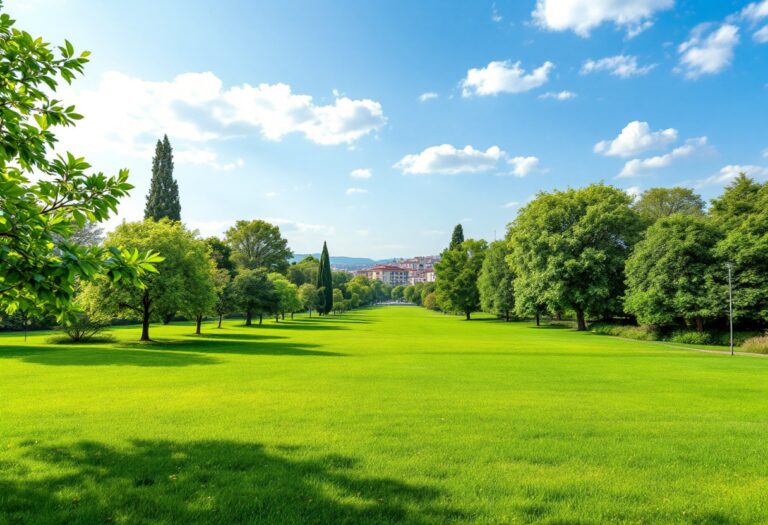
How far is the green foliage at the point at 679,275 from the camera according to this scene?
3347 centimetres

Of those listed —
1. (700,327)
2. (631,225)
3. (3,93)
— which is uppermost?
(631,225)

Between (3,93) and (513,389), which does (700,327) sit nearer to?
(513,389)

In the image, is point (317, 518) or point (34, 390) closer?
point (317, 518)

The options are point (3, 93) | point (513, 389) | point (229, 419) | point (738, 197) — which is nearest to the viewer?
point (3, 93)

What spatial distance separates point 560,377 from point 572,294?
33033 millimetres

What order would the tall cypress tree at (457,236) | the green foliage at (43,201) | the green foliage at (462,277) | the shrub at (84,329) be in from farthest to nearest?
1. the tall cypress tree at (457,236)
2. the green foliage at (462,277)
3. the shrub at (84,329)
4. the green foliage at (43,201)

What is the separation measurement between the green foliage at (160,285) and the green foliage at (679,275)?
37577 millimetres

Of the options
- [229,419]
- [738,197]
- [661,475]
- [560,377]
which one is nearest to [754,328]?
[738,197]

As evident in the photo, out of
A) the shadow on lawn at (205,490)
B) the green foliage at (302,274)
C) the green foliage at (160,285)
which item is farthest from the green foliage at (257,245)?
the shadow on lawn at (205,490)

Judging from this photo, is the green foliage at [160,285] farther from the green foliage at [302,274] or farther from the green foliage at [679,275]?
the green foliage at [302,274]

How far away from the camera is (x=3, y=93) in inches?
201

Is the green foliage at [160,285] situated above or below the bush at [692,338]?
above

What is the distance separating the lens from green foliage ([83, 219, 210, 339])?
2709 centimetres

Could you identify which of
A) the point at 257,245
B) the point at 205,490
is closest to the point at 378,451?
the point at 205,490
